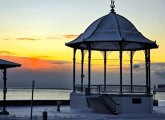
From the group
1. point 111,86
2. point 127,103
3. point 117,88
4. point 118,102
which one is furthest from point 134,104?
point 111,86

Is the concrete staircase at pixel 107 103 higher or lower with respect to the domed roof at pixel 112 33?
lower

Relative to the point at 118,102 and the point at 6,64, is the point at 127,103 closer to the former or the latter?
the point at 118,102

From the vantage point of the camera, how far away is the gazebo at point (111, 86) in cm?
3728

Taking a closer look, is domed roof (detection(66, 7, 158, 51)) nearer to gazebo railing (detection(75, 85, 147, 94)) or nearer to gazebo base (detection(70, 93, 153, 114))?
gazebo railing (detection(75, 85, 147, 94))

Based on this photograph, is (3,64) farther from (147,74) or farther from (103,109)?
(147,74)

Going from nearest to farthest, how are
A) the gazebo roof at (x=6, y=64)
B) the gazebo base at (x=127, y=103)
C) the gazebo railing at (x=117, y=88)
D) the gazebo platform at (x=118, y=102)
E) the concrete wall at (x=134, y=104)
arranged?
the gazebo roof at (x=6, y=64)
the gazebo platform at (x=118, y=102)
the gazebo base at (x=127, y=103)
the concrete wall at (x=134, y=104)
the gazebo railing at (x=117, y=88)

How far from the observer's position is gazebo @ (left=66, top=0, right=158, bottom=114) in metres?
37.3

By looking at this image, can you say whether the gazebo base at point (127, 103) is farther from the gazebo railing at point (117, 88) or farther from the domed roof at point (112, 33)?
the domed roof at point (112, 33)

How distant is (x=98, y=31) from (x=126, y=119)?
10781mm

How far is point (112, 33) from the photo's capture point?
39.1 metres

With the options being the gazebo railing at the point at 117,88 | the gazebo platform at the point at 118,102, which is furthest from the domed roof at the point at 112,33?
the gazebo platform at the point at 118,102

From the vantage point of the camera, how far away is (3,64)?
33531 millimetres

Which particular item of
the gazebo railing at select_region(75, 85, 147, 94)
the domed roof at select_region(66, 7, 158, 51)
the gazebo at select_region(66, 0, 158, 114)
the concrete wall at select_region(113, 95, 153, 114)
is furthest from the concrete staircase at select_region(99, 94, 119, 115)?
the domed roof at select_region(66, 7, 158, 51)

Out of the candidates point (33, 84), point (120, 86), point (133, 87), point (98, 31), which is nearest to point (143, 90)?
point (133, 87)
